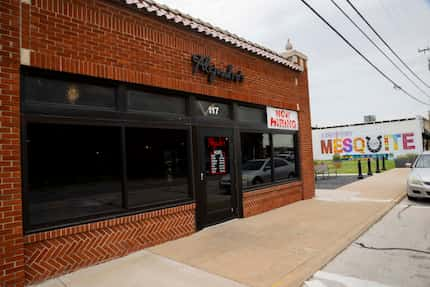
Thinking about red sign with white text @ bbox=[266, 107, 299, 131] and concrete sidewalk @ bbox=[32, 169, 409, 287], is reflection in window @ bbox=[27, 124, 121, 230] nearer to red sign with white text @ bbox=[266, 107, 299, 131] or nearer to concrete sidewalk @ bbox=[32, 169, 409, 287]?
concrete sidewalk @ bbox=[32, 169, 409, 287]

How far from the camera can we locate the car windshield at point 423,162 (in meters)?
10.0

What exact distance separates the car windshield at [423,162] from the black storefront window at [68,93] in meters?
10.9

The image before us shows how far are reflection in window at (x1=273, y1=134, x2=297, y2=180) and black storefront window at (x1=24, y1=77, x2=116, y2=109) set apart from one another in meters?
5.72

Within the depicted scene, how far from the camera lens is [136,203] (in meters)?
5.27

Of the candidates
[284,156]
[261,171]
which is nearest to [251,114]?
[261,171]

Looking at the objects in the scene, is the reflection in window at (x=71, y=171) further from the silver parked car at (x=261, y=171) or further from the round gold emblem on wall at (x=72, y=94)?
the silver parked car at (x=261, y=171)

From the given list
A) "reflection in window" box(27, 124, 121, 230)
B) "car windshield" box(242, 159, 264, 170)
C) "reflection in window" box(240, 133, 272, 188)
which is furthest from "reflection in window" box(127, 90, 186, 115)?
"car windshield" box(242, 159, 264, 170)

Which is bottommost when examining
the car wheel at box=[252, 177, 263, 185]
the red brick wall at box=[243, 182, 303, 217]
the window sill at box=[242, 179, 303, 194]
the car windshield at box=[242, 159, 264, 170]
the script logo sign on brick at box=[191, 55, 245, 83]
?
the red brick wall at box=[243, 182, 303, 217]

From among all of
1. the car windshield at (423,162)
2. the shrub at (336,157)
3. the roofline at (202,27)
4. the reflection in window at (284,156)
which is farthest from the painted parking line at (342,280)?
the shrub at (336,157)

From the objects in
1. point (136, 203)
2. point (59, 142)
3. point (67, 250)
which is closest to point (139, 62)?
point (59, 142)

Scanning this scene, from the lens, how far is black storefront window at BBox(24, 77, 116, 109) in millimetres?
4207

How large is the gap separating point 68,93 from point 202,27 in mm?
3449

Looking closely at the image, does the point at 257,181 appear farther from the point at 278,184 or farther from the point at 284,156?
the point at 284,156

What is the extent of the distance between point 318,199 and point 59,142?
8.77 m
